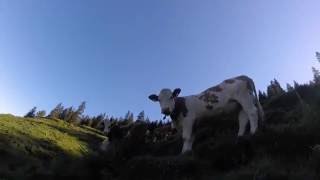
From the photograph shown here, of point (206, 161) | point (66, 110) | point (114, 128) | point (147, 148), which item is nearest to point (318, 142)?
point (206, 161)

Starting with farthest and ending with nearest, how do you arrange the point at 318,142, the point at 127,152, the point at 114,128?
→ the point at 114,128
the point at 127,152
the point at 318,142

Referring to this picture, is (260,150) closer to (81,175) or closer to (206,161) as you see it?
(206,161)

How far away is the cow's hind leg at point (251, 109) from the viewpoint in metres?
15.1

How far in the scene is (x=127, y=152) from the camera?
1594cm

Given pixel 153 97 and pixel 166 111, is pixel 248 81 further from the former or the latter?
pixel 153 97

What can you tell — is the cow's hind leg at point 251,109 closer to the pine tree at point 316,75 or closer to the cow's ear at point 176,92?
the cow's ear at point 176,92

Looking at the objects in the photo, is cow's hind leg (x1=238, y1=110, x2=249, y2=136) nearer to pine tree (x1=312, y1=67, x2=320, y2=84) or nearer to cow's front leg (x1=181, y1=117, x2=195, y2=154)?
cow's front leg (x1=181, y1=117, x2=195, y2=154)

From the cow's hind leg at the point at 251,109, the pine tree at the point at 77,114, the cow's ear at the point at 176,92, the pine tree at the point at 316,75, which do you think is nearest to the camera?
the cow's hind leg at the point at 251,109

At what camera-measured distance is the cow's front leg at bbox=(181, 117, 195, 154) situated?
1570 centimetres

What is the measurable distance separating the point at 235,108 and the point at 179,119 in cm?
205

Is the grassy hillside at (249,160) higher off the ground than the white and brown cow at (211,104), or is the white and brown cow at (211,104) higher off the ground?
the white and brown cow at (211,104)

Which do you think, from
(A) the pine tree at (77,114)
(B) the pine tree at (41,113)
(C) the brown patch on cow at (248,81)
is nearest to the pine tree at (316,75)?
(C) the brown patch on cow at (248,81)

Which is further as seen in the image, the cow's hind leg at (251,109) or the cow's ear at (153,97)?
the cow's ear at (153,97)

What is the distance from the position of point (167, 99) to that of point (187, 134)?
146 centimetres
